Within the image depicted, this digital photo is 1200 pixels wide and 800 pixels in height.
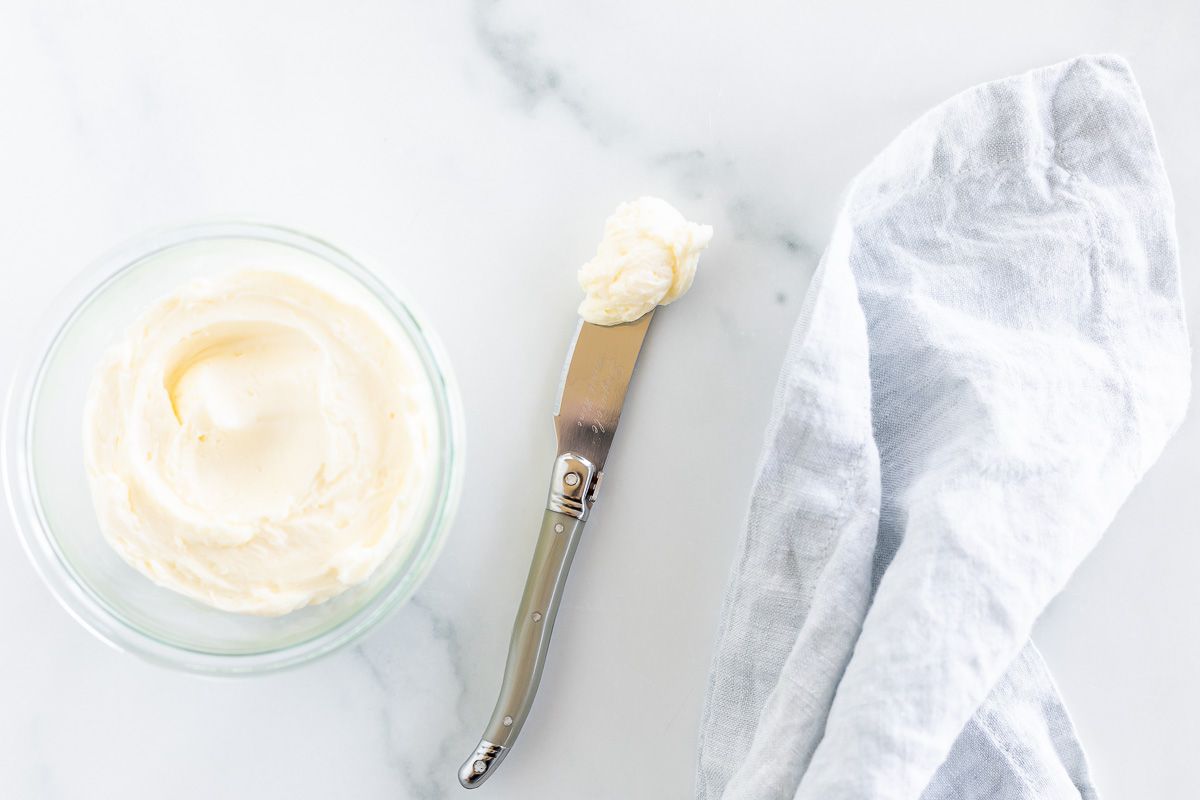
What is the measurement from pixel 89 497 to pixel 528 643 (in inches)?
16.2

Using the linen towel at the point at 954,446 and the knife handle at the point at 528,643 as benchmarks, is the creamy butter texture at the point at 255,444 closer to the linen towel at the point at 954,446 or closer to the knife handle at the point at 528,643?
the knife handle at the point at 528,643

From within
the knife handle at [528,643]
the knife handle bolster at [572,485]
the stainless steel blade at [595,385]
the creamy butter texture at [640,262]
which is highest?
the creamy butter texture at [640,262]

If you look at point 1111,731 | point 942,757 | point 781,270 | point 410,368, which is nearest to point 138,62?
point 410,368

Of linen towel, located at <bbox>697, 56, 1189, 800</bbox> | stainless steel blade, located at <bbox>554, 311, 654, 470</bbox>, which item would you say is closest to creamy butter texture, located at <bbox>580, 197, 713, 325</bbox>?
stainless steel blade, located at <bbox>554, 311, 654, 470</bbox>

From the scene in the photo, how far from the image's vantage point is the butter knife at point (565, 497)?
850 millimetres

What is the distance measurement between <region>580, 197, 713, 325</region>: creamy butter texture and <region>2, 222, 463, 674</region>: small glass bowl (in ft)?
0.52

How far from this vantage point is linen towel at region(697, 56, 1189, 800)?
0.70 m

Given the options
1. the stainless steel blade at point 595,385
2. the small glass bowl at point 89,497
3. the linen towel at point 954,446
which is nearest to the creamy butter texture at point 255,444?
the small glass bowl at point 89,497

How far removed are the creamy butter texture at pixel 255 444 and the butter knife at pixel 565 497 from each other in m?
0.14

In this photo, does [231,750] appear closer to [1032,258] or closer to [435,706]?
[435,706]

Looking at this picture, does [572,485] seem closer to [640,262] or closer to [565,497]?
[565,497]

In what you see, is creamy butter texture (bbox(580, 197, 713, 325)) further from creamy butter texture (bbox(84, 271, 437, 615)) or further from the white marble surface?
creamy butter texture (bbox(84, 271, 437, 615))

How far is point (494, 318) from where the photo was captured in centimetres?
90

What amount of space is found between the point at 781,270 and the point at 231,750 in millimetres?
703
